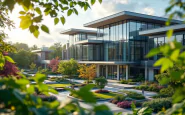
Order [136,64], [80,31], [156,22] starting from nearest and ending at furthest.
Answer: [136,64]
[156,22]
[80,31]

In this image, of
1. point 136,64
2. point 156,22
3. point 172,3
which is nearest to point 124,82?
point 136,64

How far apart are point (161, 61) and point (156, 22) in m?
37.1

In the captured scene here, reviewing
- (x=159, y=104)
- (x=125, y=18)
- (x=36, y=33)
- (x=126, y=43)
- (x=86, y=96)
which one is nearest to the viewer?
(x=86, y=96)

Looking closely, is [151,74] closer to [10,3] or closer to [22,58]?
[10,3]

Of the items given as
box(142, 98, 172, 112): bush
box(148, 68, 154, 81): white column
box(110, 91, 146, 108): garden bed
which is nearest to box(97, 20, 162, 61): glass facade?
box(148, 68, 154, 81): white column

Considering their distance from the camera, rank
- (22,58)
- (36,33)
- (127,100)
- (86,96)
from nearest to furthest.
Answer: (86,96)
(36,33)
(127,100)
(22,58)

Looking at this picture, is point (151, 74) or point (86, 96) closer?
point (86, 96)

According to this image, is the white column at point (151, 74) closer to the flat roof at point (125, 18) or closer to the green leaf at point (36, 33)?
the flat roof at point (125, 18)

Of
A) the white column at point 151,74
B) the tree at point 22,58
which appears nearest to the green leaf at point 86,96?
the white column at point 151,74

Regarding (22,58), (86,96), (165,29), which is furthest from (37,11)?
(22,58)

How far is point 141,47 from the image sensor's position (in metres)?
34.4

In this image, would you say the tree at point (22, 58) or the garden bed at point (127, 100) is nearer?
the garden bed at point (127, 100)

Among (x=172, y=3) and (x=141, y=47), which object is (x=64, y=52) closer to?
(x=141, y=47)

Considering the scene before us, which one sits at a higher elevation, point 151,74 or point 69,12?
point 69,12
